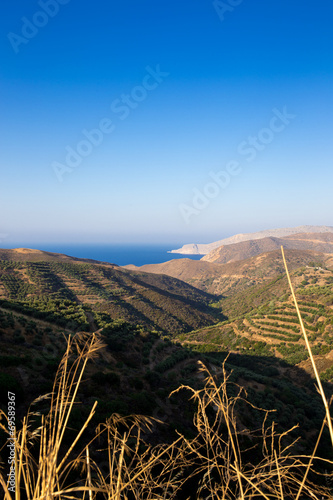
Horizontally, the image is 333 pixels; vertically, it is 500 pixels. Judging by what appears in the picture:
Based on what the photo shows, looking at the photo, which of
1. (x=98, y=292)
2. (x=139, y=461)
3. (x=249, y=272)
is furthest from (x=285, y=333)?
(x=249, y=272)

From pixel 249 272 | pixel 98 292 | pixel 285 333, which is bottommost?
pixel 249 272

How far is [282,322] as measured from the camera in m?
63.9

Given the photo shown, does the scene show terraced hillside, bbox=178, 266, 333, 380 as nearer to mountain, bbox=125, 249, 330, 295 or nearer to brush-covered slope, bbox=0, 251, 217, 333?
brush-covered slope, bbox=0, 251, 217, 333

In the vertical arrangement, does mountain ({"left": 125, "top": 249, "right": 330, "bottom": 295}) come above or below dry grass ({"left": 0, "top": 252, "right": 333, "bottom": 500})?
below

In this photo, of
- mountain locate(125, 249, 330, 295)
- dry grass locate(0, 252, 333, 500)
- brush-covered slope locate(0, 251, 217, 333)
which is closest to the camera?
dry grass locate(0, 252, 333, 500)

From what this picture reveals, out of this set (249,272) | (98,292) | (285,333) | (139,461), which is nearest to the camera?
(139,461)

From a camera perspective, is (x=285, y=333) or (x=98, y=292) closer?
(x=285, y=333)

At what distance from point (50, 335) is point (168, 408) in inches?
544

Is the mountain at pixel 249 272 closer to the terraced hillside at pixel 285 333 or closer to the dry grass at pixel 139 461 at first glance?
the terraced hillside at pixel 285 333

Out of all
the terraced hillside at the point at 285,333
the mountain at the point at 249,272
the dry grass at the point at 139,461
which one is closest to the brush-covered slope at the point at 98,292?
the terraced hillside at the point at 285,333

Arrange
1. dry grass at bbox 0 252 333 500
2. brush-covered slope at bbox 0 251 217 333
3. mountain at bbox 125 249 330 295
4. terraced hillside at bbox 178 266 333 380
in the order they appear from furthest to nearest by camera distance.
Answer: mountain at bbox 125 249 330 295 → brush-covered slope at bbox 0 251 217 333 → terraced hillside at bbox 178 266 333 380 → dry grass at bbox 0 252 333 500

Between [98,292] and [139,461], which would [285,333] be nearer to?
[98,292]

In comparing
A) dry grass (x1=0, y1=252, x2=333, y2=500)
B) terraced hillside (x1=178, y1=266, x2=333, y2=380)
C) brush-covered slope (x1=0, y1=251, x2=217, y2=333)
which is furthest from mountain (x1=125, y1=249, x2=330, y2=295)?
dry grass (x1=0, y1=252, x2=333, y2=500)

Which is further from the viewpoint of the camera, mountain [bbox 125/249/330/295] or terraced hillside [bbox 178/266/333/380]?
mountain [bbox 125/249/330/295]
